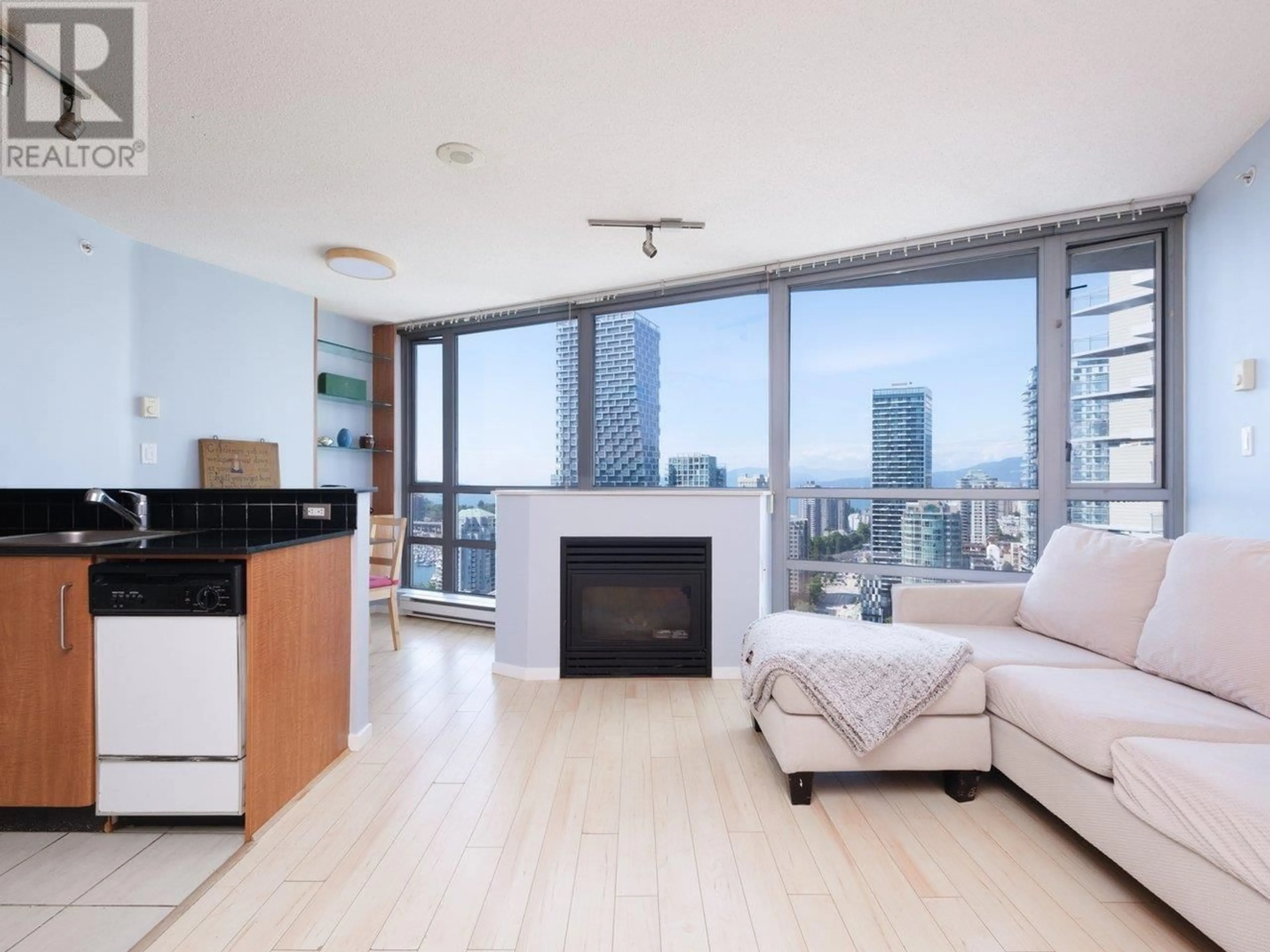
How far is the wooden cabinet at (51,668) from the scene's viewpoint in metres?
1.81

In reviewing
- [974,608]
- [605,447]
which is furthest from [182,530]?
[974,608]

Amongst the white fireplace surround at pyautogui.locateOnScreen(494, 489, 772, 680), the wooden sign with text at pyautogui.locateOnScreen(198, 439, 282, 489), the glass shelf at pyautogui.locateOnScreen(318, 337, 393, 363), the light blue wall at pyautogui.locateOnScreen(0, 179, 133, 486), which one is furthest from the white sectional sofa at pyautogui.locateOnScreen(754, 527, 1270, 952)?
the glass shelf at pyautogui.locateOnScreen(318, 337, 393, 363)

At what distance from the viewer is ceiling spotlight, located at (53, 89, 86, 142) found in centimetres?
208

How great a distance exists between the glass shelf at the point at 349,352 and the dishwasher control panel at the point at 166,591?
3.20m

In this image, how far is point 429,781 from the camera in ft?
7.18

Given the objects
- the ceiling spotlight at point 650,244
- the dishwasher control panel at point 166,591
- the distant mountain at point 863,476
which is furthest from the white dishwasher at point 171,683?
the distant mountain at point 863,476

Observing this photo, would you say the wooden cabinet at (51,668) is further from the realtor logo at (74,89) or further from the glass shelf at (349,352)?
the glass shelf at (349,352)

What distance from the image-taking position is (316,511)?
243cm

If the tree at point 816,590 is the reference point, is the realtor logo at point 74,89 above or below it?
above

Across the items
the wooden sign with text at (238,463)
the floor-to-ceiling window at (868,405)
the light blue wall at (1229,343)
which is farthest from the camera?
the wooden sign with text at (238,463)

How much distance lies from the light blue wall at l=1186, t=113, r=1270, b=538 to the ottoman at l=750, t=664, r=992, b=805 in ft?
4.57

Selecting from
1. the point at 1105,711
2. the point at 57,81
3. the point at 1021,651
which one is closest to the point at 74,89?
the point at 57,81

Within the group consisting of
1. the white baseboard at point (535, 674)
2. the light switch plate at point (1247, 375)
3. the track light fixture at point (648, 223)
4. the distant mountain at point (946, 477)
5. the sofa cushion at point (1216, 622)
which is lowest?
the white baseboard at point (535, 674)

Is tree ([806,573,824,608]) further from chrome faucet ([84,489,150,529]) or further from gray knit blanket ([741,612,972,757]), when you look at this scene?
chrome faucet ([84,489,150,529])
